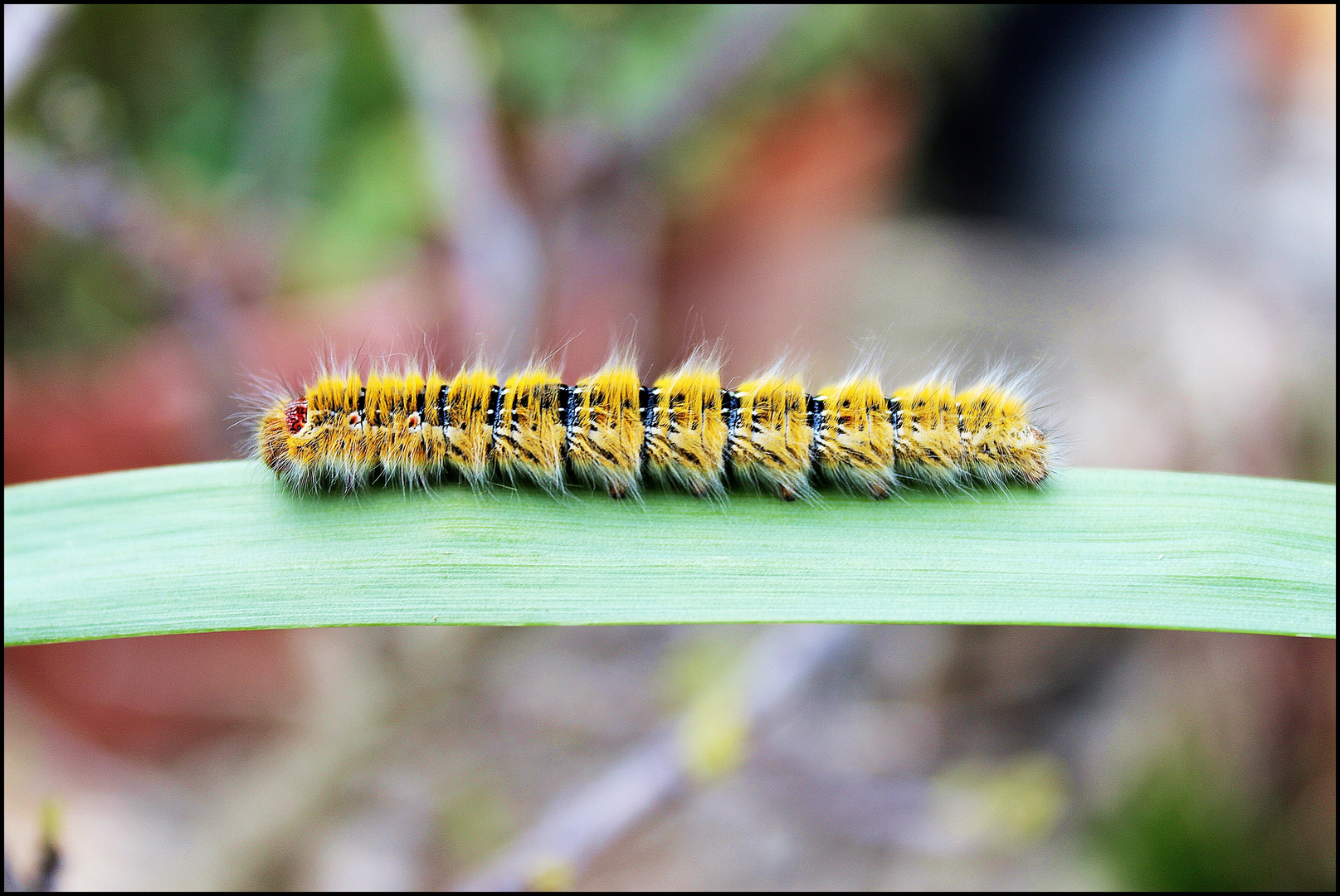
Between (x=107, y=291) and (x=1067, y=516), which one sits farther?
(x=107, y=291)

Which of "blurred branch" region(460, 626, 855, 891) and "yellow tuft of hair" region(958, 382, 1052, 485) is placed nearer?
"yellow tuft of hair" region(958, 382, 1052, 485)

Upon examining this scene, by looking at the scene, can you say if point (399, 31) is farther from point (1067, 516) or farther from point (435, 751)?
point (1067, 516)

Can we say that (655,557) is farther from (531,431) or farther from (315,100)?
(315,100)

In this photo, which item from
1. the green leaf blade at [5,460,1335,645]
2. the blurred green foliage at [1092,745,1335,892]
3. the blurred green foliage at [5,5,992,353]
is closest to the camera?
the green leaf blade at [5,460,1335,645]

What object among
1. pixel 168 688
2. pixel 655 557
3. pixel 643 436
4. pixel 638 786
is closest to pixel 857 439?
pixel 643 436

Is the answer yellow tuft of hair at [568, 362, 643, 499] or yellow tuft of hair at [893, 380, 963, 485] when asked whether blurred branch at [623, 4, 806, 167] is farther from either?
yellow tuft of hair at [893, 380, 963, 485]

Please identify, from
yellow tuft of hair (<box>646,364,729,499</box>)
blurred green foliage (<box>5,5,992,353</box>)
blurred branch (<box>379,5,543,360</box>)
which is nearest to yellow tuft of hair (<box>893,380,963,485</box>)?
yellow tuft of hair (<box>646,364,729,499</box>)

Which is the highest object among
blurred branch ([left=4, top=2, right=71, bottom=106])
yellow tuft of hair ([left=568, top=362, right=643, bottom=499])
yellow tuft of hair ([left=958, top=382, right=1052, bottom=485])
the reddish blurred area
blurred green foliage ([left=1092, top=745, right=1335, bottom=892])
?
blurred branch ([left=4, top=2, right=71, bottom=106])

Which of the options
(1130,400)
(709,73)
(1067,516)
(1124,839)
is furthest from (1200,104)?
(1067,516)
